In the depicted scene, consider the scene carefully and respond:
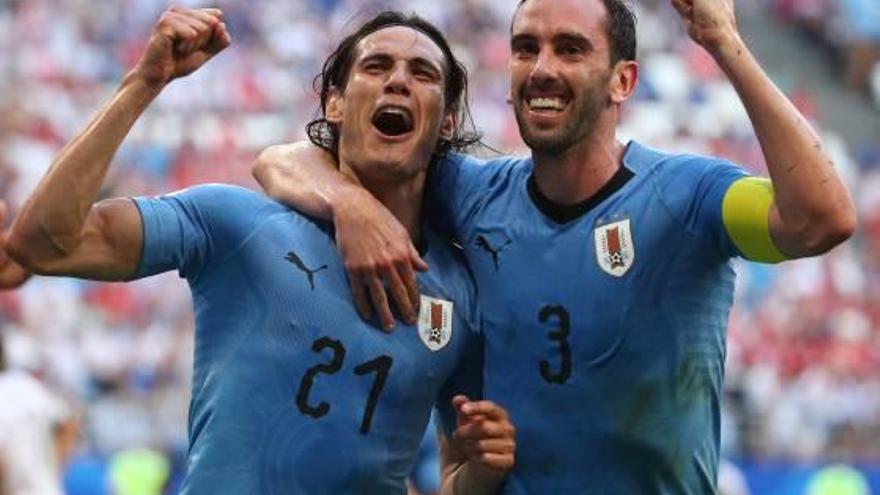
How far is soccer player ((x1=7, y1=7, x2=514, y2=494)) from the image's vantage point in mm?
5113

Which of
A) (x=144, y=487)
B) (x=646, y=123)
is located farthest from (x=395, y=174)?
(x=646, y=123)

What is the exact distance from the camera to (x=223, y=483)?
5316 millimetres

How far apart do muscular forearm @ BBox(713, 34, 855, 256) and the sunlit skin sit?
2.11 ft

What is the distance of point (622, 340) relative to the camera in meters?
5.48

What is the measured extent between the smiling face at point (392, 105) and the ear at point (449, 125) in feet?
Result: 0.60

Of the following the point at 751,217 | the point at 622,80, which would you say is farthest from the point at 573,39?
the point at 751,217

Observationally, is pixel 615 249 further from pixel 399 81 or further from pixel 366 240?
pixel 399 81

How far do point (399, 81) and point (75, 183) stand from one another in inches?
43.2

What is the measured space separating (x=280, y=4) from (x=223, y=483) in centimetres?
1487

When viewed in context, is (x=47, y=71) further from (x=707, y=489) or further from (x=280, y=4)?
(x=707, y=489)

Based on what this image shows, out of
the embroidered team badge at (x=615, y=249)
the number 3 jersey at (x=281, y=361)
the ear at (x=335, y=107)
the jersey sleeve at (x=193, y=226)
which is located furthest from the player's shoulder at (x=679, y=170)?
the jersey sleeve at (x=193, y=226)

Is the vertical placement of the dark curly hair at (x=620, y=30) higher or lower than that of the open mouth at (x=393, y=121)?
higher

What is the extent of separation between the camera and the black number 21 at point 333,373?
536 centimetres

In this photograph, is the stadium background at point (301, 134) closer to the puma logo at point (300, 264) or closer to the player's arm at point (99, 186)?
the puma logo at point (300, 264)
